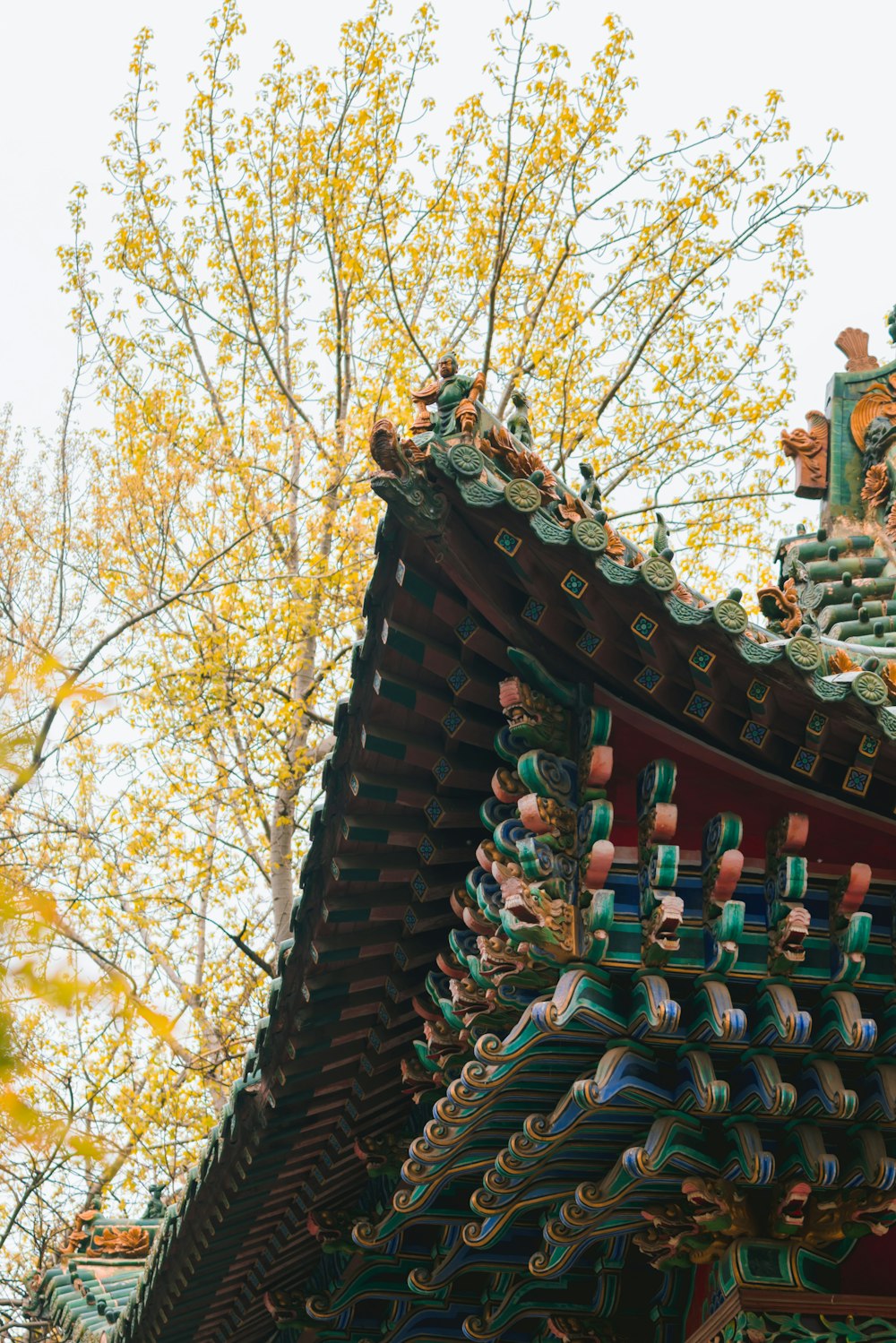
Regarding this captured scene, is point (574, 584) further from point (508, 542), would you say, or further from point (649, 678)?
point (649, 678)

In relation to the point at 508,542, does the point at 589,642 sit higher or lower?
lower

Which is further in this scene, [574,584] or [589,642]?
[589,642]

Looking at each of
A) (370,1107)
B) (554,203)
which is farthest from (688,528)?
(370,1107)

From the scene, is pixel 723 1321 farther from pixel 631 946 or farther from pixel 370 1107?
pixel 370 1107

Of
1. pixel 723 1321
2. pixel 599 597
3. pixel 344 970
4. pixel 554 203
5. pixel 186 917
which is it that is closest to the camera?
pixel 599 597

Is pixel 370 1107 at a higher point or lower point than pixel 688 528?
lower

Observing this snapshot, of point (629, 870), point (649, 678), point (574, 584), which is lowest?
point (629, 870)

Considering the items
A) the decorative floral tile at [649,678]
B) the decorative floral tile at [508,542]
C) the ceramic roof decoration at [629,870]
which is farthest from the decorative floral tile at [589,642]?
the decorative floral tile at [508,542]

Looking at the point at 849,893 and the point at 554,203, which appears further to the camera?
the point at 554,203

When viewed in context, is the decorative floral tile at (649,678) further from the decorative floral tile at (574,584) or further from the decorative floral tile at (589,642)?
the decorative floral tile at (574,584)

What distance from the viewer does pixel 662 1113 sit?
13.1 feet

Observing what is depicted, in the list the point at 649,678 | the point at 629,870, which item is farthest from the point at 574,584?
the point at 629,870

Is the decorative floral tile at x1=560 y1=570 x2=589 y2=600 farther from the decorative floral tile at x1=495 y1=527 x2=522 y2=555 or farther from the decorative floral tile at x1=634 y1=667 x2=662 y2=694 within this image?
the decorative floral tile at x1=634 y1=667 x2=662 y2=694

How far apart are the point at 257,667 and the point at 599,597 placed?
926cm
